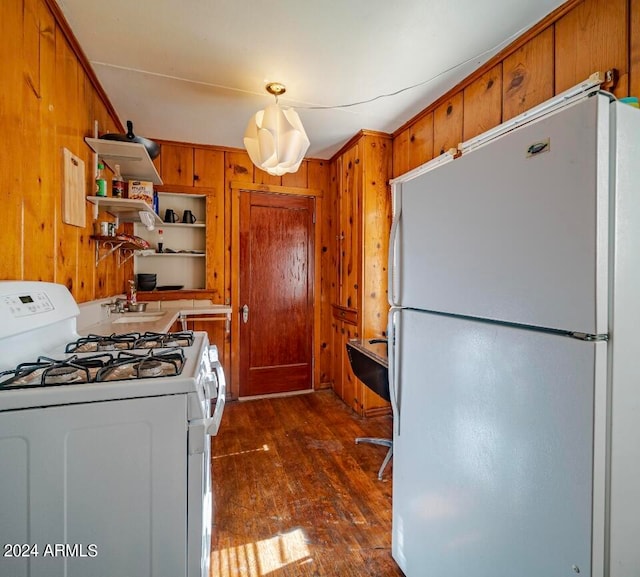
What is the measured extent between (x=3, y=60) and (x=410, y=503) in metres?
2.28

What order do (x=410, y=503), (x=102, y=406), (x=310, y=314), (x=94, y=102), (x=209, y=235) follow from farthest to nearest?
(x=310, y=314) → (x=209, y=235) → (x=94, y=102) → (x=410, y=503) → (x=102, y=406)

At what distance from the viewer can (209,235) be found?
11.0 feet

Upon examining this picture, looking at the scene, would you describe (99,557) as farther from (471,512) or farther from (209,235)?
(209,235)

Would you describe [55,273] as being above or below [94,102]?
below

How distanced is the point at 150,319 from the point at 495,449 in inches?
90.2

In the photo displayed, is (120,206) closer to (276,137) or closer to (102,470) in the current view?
(276,137)

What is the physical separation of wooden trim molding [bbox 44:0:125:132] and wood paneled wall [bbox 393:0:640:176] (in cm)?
226

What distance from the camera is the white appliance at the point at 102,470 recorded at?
79 centimetres

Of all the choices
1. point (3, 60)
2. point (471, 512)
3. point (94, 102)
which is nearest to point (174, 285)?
point (94, 102)

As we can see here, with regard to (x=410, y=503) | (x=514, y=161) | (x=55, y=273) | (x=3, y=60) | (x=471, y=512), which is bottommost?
(x=410, y=503)

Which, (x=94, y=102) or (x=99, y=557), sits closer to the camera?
(x=99, y=557)

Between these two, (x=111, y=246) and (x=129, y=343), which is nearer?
(x=129, y=343)

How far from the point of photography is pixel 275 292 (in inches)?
140

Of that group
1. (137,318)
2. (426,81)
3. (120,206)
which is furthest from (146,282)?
(426,81)
